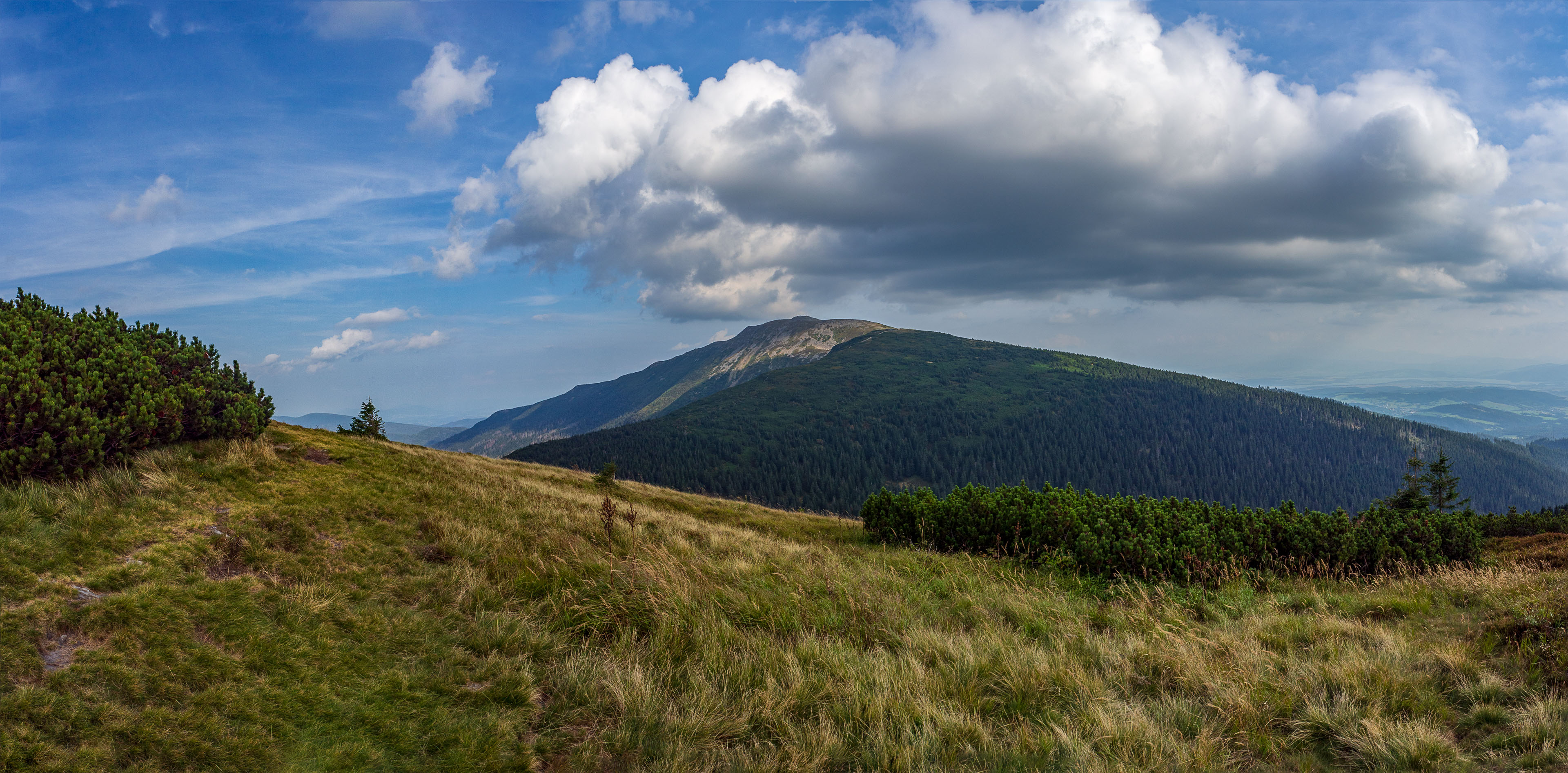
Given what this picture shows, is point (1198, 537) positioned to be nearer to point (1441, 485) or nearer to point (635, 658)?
point (635, 658)

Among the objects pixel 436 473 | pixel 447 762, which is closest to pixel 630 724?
pixel 447 762

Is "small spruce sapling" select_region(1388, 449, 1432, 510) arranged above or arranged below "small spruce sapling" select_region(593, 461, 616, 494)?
above

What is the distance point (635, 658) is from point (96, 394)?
943 centimetres

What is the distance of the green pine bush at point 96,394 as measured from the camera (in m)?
8.32

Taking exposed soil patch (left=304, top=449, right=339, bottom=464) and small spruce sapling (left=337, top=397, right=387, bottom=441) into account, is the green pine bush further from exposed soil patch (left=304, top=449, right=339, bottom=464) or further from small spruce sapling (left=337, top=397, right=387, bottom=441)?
small spruce sapling (left=337, top=397, right=387, bottom=441)

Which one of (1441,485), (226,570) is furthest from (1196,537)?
(1441,485)

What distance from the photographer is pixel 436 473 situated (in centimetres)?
1516

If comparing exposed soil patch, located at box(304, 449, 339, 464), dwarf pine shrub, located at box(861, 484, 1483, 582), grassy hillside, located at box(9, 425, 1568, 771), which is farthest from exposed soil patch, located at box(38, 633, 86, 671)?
dwarf pine shrub, located at box(861, 484, 1483, 582)

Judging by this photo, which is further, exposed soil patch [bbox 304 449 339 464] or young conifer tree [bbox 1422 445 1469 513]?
young conifer tree [bbox 1422 445 1469 513]

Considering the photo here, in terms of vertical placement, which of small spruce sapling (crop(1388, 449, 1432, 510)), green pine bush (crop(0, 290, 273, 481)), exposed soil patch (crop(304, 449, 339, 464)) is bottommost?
small spruce sapling (crop(1388, 449, 1432, 510))

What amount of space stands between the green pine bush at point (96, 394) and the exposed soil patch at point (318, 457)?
96 cm

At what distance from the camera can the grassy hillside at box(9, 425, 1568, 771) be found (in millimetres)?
5195

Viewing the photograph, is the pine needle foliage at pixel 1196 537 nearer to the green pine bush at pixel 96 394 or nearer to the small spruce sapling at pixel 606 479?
A: the green pine bush at pixel 96 394

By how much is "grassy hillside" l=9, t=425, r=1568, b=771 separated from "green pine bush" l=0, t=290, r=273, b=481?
566 mm
